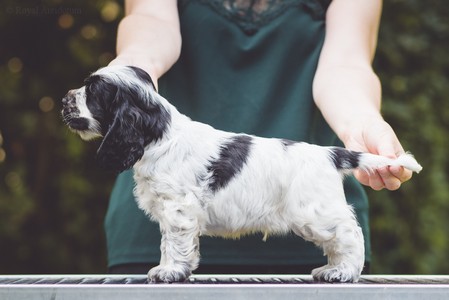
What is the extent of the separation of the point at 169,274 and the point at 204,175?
0.35 meters

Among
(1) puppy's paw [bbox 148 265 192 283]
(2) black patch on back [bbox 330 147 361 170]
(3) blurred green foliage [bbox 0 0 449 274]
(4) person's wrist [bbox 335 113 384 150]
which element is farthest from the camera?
(3) blurred green foliage [bbox 0 0 449 274]

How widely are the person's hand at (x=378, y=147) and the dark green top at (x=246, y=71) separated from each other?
79cm

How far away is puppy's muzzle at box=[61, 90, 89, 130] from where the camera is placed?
7.83 feet

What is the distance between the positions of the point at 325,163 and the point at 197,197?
466mm

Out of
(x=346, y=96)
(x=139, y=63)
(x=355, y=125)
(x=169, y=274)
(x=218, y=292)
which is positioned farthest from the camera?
(x=346, y=96)

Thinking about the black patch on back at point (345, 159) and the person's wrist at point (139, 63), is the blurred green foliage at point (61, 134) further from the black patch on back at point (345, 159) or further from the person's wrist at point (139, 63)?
the black patch on back at point (345, 159)

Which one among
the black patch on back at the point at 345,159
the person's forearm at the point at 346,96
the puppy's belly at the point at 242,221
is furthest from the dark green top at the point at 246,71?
the puppy's belly at the point at 242,221

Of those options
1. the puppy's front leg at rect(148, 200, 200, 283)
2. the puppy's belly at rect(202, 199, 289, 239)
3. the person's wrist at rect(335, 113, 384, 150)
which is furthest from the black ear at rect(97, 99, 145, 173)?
the person's wrist at rect(335, 113, 384, 150)

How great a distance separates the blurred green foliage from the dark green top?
95.4 inches

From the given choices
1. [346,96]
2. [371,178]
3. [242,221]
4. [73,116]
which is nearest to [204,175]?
[242,221]

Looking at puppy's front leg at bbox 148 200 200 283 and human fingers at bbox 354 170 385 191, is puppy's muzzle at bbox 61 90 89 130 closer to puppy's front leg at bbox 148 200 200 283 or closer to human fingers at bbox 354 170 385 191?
puppy's front leg at bbox 148 200 200 283

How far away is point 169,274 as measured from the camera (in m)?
2.29

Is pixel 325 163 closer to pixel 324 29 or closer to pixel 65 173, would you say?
pixel 324 29

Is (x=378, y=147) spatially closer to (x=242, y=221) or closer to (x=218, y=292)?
(x=242, y=221)
